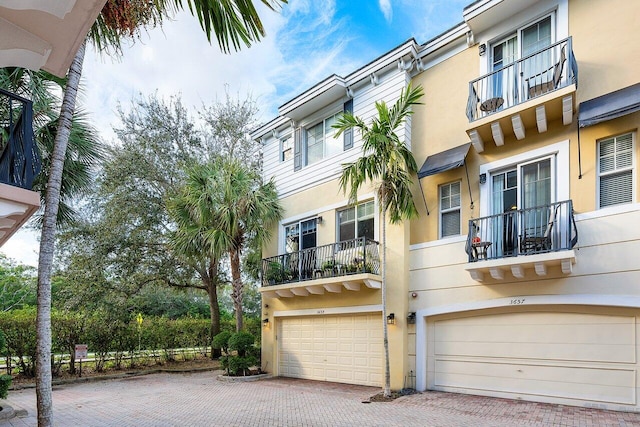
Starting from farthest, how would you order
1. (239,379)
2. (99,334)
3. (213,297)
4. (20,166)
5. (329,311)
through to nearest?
(213,297) → (99,334) → (239,379) → (329,311) → (20,166)

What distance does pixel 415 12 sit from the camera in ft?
49.3

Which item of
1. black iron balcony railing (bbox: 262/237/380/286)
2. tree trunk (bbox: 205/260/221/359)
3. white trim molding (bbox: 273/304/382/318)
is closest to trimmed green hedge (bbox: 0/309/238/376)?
tree trunk (bbox: 205/260/221/359)

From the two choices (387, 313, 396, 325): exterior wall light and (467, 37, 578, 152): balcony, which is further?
(387, 313, 396, 325): exterior wall light

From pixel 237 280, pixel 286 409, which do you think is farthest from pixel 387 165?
pixel 237 280

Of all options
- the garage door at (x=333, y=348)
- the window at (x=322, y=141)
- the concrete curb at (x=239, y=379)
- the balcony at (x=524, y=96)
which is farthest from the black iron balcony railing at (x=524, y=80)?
the concrete curb at (x=239, y=379)

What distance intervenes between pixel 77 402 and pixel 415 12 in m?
15.1

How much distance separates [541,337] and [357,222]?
5822 mm

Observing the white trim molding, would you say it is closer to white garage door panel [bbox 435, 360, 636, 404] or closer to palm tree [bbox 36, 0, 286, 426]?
white garage door panel [bbox 435, 360, 636, 404]

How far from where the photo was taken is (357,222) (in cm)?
1356

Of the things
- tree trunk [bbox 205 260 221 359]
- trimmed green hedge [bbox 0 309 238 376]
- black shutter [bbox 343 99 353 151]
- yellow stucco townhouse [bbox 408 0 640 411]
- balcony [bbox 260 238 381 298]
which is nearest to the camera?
yellow stucco townhouse [bbox 408 0 640 411]

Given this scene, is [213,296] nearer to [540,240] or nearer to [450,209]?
[450,209]

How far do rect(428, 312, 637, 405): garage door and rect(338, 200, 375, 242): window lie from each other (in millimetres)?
3300

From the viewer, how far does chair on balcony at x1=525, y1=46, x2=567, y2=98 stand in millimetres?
9547

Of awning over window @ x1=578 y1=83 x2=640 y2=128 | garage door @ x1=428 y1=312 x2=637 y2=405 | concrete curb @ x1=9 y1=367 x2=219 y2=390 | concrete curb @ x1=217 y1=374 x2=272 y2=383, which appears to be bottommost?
concrete curb @ x1=9 y1=367 x2=219 y2=390
